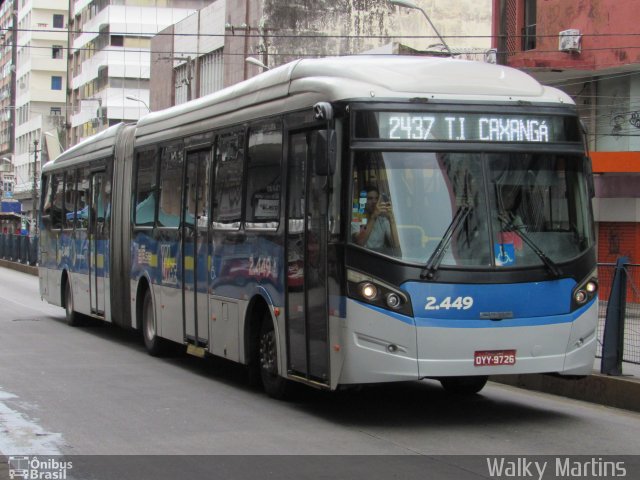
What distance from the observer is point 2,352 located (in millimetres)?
15344

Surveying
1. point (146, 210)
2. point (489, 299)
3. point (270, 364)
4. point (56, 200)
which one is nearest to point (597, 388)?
point (489, 299)

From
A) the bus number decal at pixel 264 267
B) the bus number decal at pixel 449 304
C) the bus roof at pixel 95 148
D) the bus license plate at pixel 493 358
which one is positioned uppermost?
the bus roof at pixel 95 148

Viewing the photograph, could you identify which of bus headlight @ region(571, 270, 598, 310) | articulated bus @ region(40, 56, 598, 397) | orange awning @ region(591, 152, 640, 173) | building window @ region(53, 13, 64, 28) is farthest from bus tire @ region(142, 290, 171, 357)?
building window @ region(53, 13, 64, 28)

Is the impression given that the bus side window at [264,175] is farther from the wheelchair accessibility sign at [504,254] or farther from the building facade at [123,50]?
the building facade at [123,50]

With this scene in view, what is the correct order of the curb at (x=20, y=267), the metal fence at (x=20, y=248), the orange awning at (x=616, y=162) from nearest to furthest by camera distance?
the orange awning at (x=616, y=162) < the curb at (x=20, y=267) < the metal fence at (x=20, y=248)

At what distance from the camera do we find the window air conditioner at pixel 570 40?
26344mm

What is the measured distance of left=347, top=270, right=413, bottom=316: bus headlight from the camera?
9070 millimetres

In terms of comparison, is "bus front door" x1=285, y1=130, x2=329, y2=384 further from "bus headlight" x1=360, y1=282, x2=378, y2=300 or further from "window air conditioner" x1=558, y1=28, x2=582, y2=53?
"window air conditioner" x1=558, y1=28, x2=582, y2=53

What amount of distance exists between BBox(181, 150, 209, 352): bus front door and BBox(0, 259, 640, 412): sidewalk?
147 inches

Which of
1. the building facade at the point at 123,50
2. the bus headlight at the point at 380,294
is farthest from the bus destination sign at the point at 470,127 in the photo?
the building facade at the point at 123,50

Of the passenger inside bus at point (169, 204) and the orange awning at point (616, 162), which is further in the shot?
the orange awning at point (616, 162)

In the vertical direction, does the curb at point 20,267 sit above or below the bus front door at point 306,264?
below

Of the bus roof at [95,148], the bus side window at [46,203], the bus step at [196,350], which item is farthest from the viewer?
the bus side window at [46,203]

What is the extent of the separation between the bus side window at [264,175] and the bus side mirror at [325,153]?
1542 millimetres
